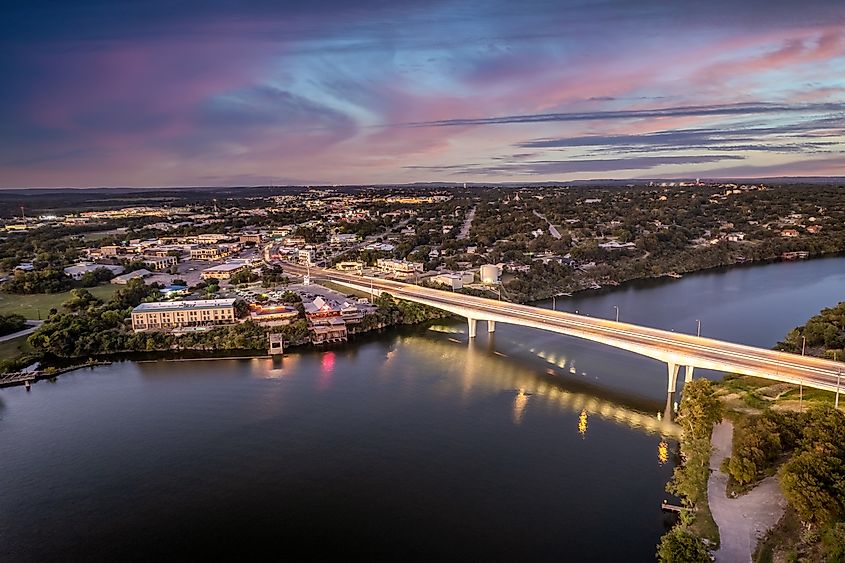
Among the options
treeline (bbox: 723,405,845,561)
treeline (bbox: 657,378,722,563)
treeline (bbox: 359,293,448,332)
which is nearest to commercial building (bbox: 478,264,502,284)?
treeline (bbox: 359,293,448,332)

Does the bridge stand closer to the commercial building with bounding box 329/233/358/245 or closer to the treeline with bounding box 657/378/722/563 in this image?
the treeline with bounding box 657/378/722/563

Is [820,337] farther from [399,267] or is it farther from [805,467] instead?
[399,267]

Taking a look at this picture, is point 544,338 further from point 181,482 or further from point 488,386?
point 181,482

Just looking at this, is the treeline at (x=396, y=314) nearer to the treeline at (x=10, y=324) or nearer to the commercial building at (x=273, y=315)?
the commercial building at (x=273, y=315)

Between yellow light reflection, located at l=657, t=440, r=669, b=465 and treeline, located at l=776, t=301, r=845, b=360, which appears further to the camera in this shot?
treeline, located at l=776, t=301, r=845, b=360

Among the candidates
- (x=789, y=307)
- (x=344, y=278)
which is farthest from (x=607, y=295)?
(x=344, y=278)

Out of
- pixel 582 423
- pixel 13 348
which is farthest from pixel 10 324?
pixel 582 423
